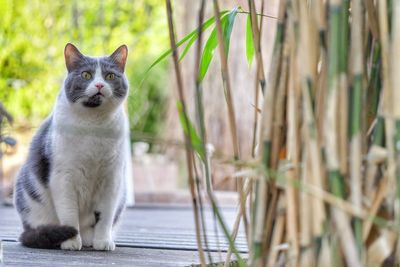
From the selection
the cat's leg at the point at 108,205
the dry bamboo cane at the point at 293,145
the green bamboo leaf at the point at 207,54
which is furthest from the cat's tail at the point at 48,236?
the dry bamboo cane at the point at 293,145

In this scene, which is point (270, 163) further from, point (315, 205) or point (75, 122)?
point (75, 122)

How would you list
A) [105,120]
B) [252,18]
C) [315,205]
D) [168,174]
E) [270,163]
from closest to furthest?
1. [315,205]
2. [270,163]
3. [252,18]
4. [105,120]
5. [168,174]

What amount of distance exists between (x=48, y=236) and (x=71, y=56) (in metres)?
0.58

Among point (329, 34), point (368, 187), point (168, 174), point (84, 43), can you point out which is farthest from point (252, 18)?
point (84, 43)

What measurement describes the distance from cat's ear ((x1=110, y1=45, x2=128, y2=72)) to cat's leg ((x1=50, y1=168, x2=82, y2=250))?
392mm

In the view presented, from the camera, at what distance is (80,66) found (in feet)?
7.38

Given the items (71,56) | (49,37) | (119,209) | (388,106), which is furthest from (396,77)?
(49,37)

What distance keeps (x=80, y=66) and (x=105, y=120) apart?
19 cm

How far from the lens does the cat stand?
84.4 inches

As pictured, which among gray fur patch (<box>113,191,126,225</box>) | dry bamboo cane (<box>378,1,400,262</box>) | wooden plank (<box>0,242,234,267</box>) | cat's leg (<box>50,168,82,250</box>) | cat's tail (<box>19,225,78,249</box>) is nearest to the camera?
dry bamboo cane (<box>378,1,400,262</box>)

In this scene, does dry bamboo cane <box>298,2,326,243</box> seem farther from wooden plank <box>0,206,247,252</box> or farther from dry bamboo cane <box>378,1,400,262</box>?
wooden plank <box>0,206,247,252</box>

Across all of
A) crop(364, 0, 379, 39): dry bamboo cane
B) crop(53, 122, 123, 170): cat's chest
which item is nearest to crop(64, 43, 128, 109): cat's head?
crop(53, 122, 123, 170): cat's chest

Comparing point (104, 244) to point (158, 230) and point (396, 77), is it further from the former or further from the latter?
point (396, 77)

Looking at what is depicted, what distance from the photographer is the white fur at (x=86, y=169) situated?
7.02ft
